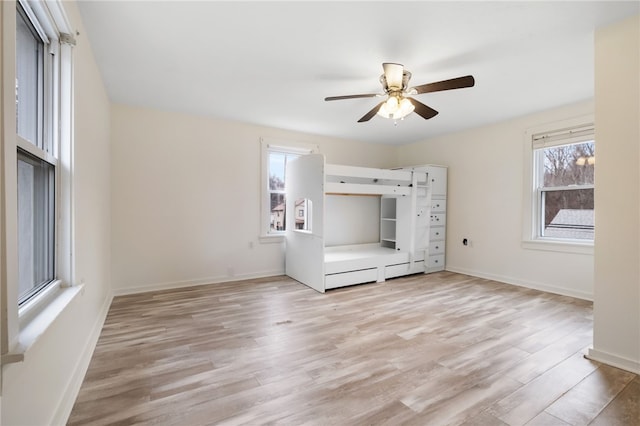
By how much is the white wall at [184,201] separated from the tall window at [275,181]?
0.12 metres

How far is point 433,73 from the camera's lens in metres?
2.79

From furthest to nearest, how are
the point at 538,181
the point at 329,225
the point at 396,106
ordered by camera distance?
the point at 329,225, the point at 538,181, the point at 396,106

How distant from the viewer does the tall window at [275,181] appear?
4.61m

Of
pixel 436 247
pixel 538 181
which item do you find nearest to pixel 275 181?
pixel 436 247

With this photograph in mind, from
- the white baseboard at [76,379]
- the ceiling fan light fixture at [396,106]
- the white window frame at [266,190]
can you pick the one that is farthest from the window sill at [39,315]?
the white window frame at [266,190]

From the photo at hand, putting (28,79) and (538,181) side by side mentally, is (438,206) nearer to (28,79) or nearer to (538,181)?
(538,181)

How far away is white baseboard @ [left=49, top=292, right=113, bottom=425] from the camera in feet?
4.84

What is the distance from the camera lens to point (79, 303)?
6.22ft

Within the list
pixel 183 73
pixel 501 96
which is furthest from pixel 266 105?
pixel 501 96

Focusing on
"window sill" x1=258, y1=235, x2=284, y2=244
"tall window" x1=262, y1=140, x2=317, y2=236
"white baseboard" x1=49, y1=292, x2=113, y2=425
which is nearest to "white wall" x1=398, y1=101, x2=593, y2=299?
"tall window" x1=262, y1=140, x2=317, y2=236

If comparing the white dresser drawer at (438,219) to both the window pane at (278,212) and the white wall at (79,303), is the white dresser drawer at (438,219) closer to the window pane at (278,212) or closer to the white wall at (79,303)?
the window pane at (278,212)

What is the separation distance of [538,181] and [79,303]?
A: 5068 mm

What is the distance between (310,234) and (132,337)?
228cm

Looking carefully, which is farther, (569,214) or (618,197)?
(569,214)
